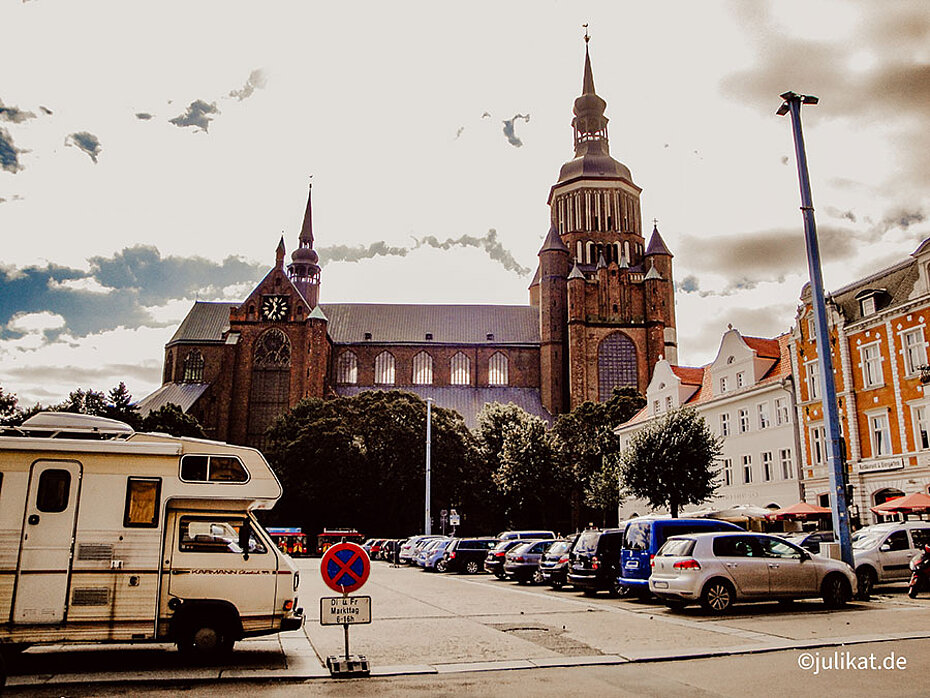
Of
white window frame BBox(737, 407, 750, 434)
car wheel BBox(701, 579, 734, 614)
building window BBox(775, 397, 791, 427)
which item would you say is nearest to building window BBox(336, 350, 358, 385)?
white window frame BBox(737, 407, 750, 434)

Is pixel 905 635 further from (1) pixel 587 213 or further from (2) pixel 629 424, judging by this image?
(1) pixel 587 213

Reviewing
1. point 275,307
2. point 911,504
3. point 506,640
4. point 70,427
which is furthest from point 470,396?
point 70,427

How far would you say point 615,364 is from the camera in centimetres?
7519

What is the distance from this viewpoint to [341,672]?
8.69m

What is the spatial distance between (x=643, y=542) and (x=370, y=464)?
4095 centimetres

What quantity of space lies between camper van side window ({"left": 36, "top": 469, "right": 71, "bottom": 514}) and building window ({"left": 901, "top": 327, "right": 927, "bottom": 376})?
2692cm

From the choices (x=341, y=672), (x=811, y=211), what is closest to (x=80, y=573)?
(x=341, y=672)

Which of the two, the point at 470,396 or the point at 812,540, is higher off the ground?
the point at 470,396

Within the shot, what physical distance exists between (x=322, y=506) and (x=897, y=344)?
131 feet

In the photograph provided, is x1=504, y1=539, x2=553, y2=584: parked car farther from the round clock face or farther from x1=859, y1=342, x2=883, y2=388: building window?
the round clock face

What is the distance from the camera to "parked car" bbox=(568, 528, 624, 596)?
18141mm

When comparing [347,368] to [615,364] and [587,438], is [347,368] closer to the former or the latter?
[615,364]

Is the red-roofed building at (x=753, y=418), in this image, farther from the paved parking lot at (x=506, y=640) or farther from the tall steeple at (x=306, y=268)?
the tall steeple at (x=306, y=268)

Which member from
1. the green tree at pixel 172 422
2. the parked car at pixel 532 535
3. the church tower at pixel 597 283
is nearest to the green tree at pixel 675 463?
the parked car at pixel 532 535
